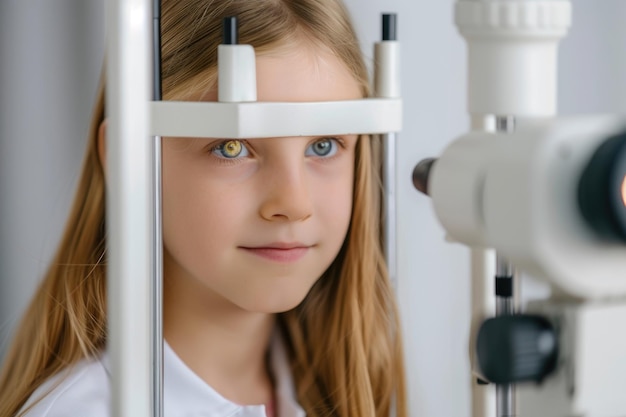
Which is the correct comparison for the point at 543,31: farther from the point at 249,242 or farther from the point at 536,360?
the point at 249,242

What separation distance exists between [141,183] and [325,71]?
365 mm

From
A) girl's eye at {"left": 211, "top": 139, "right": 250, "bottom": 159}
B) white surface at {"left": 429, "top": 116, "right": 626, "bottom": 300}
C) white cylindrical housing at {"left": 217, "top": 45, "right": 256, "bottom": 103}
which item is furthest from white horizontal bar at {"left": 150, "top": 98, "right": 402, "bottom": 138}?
white surface at {"left": 429, "top": 116, "right": 626, "bottom": 300}

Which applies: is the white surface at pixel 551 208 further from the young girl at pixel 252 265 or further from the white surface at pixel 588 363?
the young girl at pixel 252 265

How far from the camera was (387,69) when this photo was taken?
3.11ft

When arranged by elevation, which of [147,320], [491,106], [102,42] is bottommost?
[147,320]

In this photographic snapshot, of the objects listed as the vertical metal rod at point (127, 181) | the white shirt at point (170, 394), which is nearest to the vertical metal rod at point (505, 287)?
the vertical metal rod at point (127, 181)

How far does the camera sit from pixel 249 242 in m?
0.95

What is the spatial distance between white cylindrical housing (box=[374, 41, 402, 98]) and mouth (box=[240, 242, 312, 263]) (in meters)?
0.18

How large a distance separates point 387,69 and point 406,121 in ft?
1.55

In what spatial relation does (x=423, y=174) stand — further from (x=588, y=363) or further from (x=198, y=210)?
(x=198, y=210)

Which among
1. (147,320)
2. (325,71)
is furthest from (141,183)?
(325,71)

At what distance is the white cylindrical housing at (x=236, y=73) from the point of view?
31.3 inches

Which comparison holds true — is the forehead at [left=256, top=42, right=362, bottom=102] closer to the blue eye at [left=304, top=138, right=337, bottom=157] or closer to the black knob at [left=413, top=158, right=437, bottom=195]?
the blue eye at [left=304, top=138, right=337, bottom=157]

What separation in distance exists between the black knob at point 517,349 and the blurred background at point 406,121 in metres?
0.80
